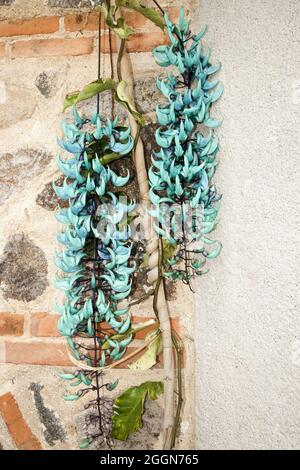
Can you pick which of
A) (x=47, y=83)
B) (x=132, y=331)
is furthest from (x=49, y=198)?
(x=132, y=331)

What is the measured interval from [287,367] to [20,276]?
707 millimetres

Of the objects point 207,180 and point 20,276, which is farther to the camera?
point 20,276

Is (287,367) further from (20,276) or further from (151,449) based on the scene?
(20,276)

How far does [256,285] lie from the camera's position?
3.31 ft

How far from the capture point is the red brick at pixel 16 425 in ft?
3.79

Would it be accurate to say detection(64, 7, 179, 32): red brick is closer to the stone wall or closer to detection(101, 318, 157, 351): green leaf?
the stone wall

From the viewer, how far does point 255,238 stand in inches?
39.6

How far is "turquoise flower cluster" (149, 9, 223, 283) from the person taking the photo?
3.21 feet

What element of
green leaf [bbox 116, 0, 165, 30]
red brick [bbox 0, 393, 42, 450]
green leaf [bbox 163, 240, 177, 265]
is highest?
green leaf [bbox 116, 0, 165, 30]

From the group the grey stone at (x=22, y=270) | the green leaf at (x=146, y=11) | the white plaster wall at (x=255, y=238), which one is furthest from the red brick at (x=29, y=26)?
the grey stone at (x=22, y=270)

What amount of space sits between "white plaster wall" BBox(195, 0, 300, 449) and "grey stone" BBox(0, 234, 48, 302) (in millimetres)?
432

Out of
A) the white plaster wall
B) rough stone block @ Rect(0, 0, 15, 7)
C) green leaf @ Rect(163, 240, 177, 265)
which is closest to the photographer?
the white plaster wall

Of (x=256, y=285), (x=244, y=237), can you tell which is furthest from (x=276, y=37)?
(x=256, y=285)

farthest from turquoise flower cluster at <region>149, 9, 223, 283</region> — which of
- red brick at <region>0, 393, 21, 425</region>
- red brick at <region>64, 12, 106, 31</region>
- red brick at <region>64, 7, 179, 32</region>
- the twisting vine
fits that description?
red brick at <region>0, 393, 21, 425</region>
